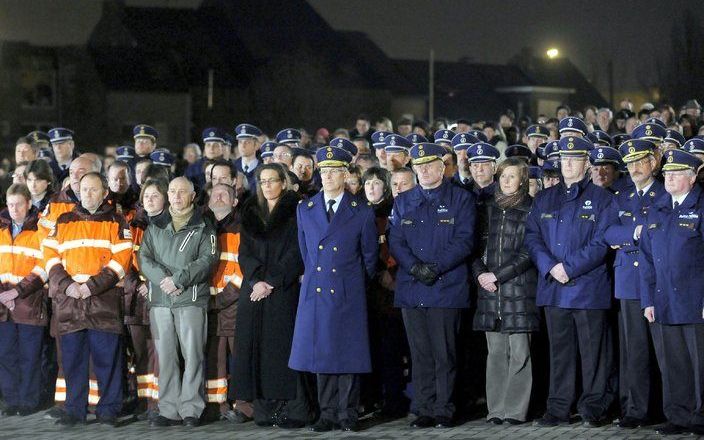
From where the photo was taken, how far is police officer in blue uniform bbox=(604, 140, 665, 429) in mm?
11438

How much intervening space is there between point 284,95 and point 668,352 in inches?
2483

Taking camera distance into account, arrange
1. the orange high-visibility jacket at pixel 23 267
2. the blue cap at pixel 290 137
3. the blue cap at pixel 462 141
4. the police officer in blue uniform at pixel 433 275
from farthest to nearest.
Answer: the blue cap at pixel 290 137, the blue cap at pixel 462 141, the orange high-visibility jacket at pixel 23 267, the police officer in blue uniform at pixel 433 275

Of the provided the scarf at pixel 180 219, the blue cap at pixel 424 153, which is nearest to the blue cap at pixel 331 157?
the blue cap at pixel 424 153

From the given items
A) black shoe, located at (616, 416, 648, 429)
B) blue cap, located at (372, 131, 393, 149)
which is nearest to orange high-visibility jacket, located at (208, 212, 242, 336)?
blue cap, located at (372, 131, 393, 149)

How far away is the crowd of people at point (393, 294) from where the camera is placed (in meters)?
11.5

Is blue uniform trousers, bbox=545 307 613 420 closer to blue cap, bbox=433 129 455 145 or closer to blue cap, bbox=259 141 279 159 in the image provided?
blue cap, bbox=433 129 455 145

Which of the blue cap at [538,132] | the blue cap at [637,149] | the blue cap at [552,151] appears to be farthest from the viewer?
the blue cap at [538,132]

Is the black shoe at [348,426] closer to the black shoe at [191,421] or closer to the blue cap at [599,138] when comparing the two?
the black shoe at [191,421]

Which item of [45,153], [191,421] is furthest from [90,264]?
[45,153]

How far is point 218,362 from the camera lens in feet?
41.1

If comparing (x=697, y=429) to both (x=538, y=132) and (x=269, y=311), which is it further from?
(x=538, y=132)

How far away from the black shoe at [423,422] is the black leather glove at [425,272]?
121cm

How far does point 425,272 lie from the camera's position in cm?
1176

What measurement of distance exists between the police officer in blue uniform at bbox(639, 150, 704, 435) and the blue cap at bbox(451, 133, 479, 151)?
3751mm
